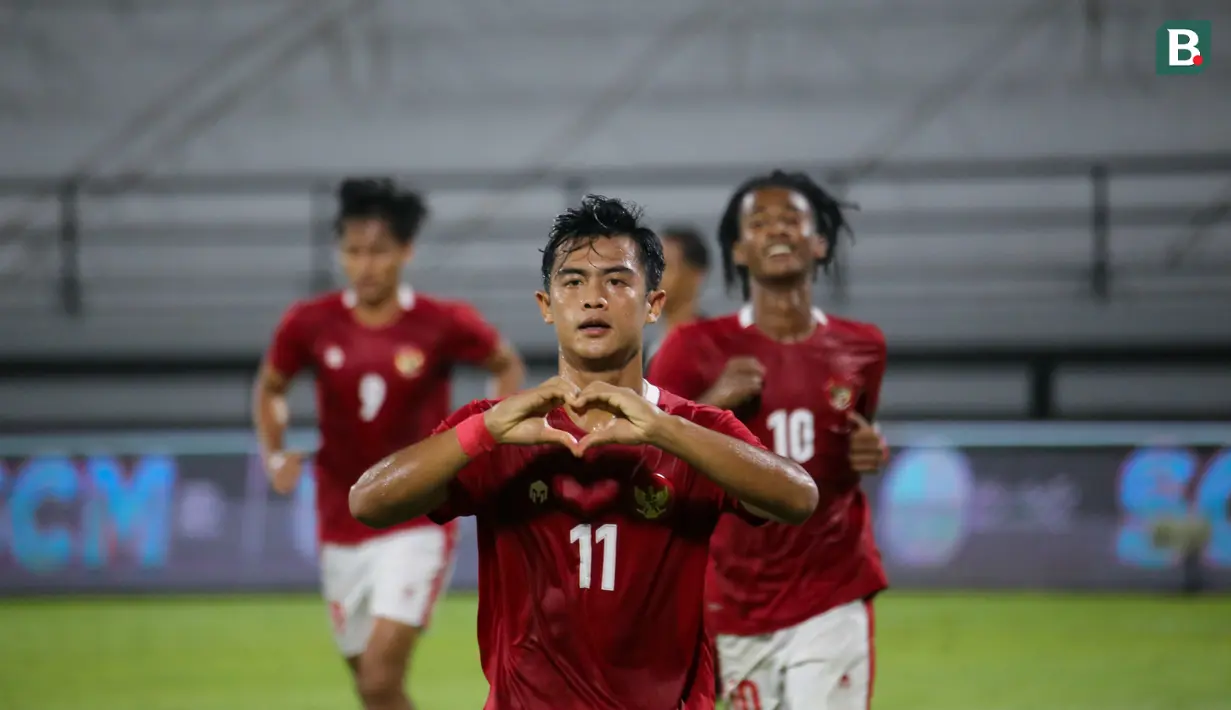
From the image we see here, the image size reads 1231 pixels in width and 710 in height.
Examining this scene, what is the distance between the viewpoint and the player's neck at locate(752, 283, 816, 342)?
17.2 ft

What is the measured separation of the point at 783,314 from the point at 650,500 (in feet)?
5.90

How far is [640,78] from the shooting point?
17.5 meters

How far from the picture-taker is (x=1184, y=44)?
639 inches

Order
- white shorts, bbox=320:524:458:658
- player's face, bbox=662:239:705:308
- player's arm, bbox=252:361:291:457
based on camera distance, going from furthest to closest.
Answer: player's face, bbox=662:239:705:308 < player's arm, bbox=252:361:291:457 < white shorts, bbox=320:524:458:658

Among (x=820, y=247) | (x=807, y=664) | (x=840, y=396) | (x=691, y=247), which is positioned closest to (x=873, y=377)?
(x=840, y=396)

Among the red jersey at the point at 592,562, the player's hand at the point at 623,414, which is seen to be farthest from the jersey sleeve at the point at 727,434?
the player's hand at the point at 623,414

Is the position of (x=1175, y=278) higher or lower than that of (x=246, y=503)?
higher

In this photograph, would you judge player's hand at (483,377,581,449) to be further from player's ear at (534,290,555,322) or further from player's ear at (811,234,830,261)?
player's ear at (811,234,830,261)

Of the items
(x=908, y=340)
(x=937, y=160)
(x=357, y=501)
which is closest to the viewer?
(x=357, y=501)

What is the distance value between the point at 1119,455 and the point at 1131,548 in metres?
0.65

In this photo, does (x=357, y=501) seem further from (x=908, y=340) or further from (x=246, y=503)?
(x=908, y=340)

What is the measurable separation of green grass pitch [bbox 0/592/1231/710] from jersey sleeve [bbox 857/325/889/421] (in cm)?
308

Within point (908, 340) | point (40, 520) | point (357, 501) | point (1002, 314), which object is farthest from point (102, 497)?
point (357, 501)

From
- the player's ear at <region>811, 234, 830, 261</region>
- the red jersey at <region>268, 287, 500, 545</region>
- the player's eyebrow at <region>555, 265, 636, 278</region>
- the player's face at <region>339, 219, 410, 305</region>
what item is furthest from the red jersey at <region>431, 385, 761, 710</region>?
the player's face at <region>339, 219, 410, 305</region>
